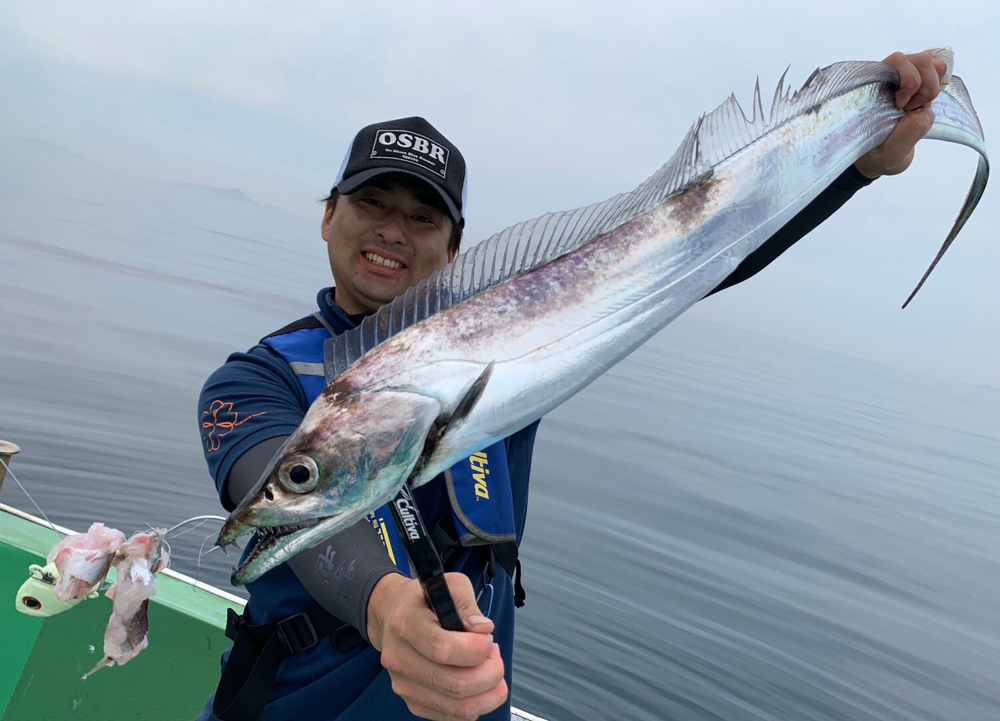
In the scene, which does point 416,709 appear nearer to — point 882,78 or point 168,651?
point 882,78

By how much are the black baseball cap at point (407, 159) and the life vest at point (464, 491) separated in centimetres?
59

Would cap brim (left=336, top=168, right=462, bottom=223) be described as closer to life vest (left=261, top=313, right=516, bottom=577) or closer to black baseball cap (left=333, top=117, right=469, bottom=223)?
black baseball cap (left=333, top=117, right=469, bottom=223)

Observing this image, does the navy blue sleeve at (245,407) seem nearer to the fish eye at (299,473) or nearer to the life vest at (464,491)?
the life vest at (464,491)

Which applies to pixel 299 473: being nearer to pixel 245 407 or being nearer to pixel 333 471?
pixel 333 471

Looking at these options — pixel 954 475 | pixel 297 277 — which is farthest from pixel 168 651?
pixel 297 277

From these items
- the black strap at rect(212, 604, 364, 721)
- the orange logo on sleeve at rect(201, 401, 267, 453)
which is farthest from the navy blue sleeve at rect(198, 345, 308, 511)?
the black strap at rect(212, 604, 364, 721)

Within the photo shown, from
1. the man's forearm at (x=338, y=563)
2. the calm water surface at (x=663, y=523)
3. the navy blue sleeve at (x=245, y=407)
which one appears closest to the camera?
the man's forearm at (x=338, y=563)

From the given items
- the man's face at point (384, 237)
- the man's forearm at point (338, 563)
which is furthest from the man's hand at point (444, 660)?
the man's face at point (384, 237)

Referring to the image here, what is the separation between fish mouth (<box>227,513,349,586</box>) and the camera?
1.19 m

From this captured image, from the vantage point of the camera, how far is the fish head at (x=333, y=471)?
1.16 meters

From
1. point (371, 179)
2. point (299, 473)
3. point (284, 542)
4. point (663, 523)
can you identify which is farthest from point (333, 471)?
point (663, 523)

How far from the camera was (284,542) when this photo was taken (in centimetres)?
119

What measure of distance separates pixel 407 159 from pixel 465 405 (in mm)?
1567

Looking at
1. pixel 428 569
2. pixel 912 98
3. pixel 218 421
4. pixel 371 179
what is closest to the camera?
pixel 428 569
